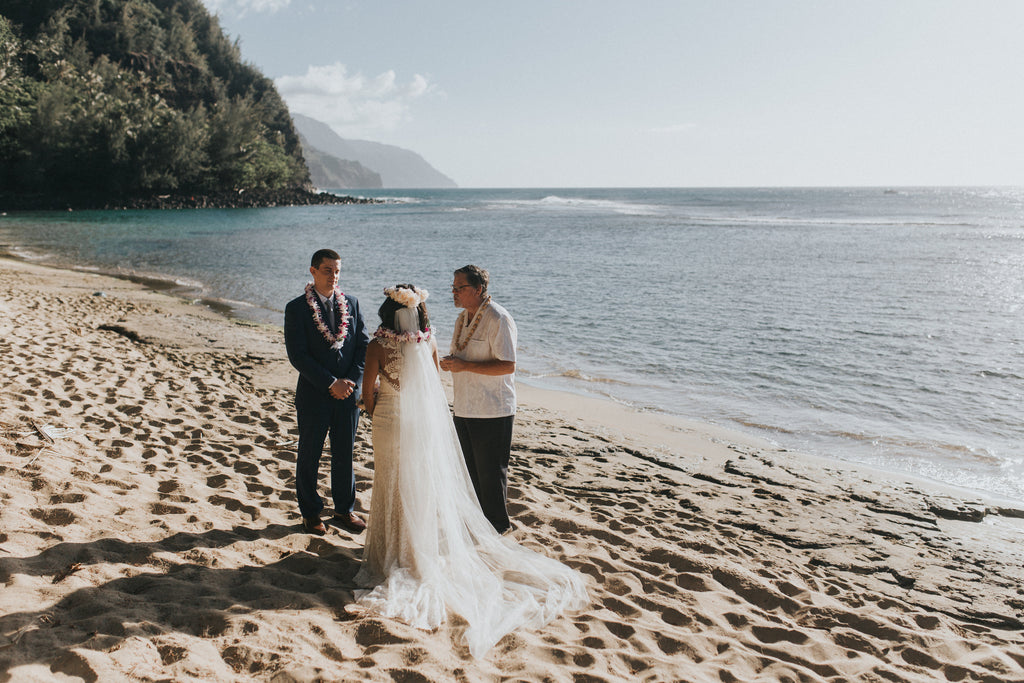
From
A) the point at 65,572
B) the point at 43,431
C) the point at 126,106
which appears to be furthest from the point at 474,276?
the point at 126,106

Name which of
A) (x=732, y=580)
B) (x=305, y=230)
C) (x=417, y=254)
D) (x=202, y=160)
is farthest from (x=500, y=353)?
(x=202, y=160)

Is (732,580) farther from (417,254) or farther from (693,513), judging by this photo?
(417,254)

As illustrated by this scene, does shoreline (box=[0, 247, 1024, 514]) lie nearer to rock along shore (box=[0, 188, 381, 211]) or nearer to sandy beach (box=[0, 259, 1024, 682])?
sandy beach (box=[0, 259, 1024, 682])

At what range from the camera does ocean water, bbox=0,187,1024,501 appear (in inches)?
392

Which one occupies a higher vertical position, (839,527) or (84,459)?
(84,459)

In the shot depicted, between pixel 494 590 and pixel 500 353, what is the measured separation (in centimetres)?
159

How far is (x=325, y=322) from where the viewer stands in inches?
176

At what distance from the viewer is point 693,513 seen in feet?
19.5

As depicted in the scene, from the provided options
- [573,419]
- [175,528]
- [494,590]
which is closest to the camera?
[494,590]

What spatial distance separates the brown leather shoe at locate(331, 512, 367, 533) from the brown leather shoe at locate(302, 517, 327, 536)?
0.56 ft

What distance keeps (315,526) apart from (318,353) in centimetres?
133

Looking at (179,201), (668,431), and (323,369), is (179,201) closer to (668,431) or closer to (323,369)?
(668,431)

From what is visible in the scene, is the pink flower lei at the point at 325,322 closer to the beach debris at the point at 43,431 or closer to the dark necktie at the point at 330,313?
the dark necktie at the point at 330,313

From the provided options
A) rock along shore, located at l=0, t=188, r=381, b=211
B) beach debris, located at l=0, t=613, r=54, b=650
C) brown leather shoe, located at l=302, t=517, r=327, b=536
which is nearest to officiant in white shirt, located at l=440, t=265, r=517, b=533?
brown leather shoe, located at l=302, t=517, r=327, b=536
